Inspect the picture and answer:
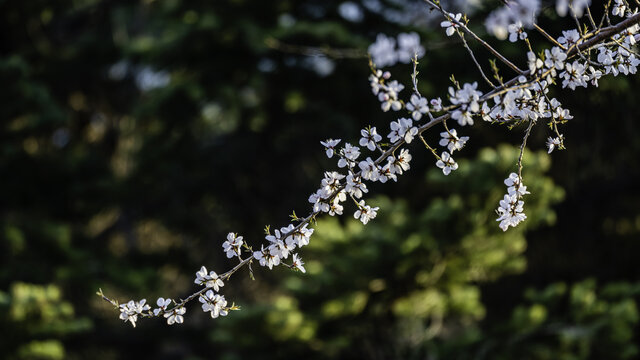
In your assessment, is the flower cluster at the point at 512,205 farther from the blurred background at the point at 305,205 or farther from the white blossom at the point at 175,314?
the blurred background at the point at 305,205

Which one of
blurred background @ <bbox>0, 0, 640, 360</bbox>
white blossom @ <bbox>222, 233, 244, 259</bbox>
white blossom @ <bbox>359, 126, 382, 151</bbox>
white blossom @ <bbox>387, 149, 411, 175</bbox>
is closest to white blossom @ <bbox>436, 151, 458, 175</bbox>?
white blossom @ <bbox>387, 149, 411, 175</bbox>

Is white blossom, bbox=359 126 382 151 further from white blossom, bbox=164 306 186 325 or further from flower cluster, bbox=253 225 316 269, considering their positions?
white blossom, bbox=164 306 186 325

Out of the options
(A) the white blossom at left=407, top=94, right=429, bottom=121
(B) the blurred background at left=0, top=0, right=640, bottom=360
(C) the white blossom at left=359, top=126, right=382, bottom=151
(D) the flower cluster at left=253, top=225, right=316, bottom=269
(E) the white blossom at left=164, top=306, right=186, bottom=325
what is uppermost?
(B) the blurred background at left=0, top=0, right=640, bottom=360

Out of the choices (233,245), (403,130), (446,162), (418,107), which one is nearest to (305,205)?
(233,245)

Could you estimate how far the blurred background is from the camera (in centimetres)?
405

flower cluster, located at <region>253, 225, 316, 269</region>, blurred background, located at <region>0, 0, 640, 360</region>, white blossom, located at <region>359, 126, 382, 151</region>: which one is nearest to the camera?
white blossom, located at <region>359, 126, 382, 151</region>

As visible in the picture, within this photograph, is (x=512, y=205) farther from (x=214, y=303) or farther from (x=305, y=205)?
(x=305, y=205)

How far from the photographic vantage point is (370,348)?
14.8 ft

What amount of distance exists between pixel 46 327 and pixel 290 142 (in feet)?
9.89

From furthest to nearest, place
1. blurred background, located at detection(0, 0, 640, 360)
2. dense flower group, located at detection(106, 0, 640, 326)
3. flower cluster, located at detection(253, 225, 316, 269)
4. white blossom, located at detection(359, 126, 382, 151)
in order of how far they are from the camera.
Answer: blurred background, located at detection(0, 0, 640, 360) → flower cluster, located at detection(253, 225, 316, 269) → white blossom, located at detection(359, 126, 382, 151) → dense flower group, located at detection(106, 0, 640, 326)

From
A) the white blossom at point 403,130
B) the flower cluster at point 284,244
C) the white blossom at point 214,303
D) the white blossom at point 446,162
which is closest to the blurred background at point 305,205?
the white blossom at point 446,162

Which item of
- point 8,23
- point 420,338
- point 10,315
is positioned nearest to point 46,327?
point 10,315

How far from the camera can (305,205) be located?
588 cm

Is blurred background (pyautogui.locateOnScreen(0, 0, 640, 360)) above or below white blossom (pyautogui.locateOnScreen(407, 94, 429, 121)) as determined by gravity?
above
